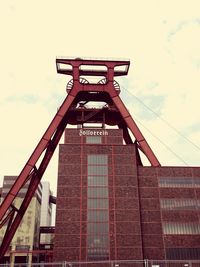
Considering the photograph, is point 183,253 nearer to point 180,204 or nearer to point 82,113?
point 180,204

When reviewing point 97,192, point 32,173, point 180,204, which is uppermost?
point 32,173

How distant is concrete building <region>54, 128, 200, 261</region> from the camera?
3312 centimetres

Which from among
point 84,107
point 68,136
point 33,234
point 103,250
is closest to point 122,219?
point 103,250

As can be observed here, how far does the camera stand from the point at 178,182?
122ft

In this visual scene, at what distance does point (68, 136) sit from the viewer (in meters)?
40.1

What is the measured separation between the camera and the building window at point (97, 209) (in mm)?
32812


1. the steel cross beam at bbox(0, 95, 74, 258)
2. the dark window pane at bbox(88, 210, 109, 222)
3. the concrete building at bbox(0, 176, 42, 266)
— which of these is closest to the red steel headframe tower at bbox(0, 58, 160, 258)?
the steel cross beam at bbox(0, 95, 74, 258)

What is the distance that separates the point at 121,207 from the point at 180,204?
21.9ft

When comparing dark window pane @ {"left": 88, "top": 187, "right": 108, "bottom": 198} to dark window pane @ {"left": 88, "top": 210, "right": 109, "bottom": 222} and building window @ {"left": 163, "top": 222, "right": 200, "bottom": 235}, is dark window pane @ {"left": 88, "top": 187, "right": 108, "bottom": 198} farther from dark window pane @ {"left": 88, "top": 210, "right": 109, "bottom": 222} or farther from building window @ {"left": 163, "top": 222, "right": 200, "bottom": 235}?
building window @ {"left": 163, "top": 222, "right": 200, "bottom": 235}

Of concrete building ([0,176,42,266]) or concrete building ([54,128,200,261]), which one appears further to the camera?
concrete building ([0,176,42,266])

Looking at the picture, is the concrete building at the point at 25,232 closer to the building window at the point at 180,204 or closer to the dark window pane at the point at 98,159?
the dark window pane at the point at 98,159

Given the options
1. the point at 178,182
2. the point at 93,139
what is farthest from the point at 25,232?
the point at 178,182

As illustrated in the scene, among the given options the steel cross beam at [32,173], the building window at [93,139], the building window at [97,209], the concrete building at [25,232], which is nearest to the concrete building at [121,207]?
the building window at [97,209]

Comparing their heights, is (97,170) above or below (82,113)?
below
